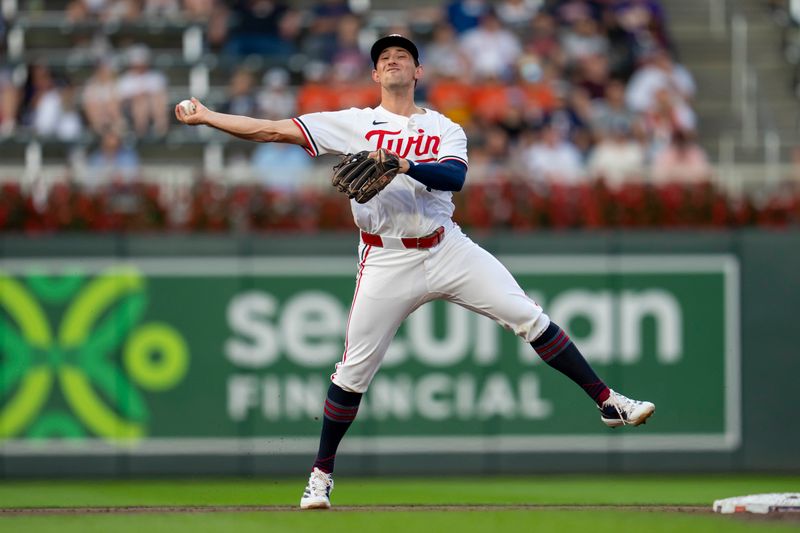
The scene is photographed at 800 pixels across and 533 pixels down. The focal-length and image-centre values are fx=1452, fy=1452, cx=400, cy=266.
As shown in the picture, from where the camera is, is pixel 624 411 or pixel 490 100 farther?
pixel 490 100

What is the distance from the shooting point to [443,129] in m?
7.61

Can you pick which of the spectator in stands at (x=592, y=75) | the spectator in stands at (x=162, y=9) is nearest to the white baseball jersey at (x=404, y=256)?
the spectator in stands at (x=592, y=75)

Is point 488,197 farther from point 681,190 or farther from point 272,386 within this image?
point 272,386

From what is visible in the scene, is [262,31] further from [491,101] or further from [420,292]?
[420,292]

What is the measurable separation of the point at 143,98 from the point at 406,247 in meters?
7.17

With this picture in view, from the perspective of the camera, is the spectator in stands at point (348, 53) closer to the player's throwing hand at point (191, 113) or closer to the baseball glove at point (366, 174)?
the player's throwing hand at point (191, 113)

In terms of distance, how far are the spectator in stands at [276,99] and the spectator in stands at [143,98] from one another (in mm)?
985

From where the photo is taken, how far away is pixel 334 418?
7.80m

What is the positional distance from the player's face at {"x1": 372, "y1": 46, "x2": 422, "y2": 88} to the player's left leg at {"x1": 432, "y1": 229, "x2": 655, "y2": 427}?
2.82ft

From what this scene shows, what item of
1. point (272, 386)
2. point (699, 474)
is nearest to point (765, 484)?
point (699, 474)

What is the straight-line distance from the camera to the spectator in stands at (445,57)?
46.8 feet

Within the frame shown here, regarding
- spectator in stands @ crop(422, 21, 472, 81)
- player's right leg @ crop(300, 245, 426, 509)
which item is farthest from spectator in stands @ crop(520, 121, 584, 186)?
player's right leg @ crop(300, 245, 426, 509)

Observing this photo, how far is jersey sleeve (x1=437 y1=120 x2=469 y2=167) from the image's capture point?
7.43 meters

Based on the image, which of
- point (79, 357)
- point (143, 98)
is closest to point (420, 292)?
point (79, 357)
